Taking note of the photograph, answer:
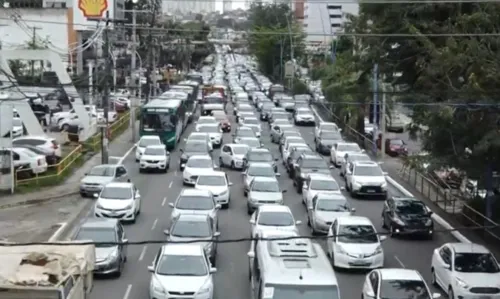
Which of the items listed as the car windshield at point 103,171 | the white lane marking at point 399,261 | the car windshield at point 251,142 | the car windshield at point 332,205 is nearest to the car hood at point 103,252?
the white lane marking at point 399,261

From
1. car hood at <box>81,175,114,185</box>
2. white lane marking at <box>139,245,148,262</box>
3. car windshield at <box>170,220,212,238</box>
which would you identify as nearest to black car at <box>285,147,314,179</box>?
car hood at <box>81,175,114,185</box>

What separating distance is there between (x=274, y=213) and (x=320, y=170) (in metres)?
12.2

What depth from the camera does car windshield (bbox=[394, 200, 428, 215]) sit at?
2870 cm

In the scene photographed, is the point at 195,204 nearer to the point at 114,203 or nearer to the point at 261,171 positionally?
the point at 114,203

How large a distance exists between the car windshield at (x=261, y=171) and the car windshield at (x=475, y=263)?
1558 centimetres

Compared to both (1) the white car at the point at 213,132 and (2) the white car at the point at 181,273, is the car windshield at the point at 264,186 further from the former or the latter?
(1) the white car at the point at 213,132

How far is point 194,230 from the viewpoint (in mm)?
24016

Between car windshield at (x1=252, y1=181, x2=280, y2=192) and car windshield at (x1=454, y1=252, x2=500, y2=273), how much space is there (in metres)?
11.7

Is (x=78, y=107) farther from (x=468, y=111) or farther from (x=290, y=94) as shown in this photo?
(x=290, y=94)

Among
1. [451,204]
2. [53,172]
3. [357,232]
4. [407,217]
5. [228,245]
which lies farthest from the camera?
[53,172]

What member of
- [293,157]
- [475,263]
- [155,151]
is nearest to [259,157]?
[293,157]

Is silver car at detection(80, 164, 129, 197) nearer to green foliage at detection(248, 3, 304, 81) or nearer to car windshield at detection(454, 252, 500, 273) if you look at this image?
car windshield at detection(454, 252, 500, 273)

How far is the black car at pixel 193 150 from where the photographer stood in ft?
142

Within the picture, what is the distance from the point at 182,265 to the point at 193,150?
23.8 metres
